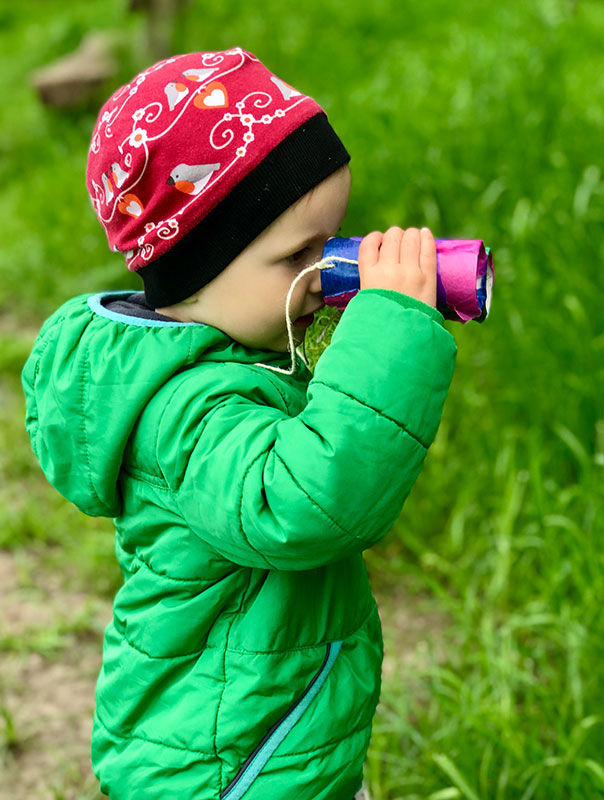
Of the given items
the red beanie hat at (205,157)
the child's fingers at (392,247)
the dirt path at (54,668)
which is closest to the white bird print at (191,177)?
the red beanie hat at (205,157)

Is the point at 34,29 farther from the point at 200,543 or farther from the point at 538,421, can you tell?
the point at 200,543

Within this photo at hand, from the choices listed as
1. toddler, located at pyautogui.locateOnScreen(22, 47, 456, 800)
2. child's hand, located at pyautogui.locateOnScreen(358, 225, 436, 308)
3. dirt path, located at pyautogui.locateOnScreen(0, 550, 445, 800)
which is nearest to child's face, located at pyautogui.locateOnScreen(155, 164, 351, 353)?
toddler, located at pyautogui.locateOnScreen(22, 47, 456, 800)

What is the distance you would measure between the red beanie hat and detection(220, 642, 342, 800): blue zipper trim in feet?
1.95

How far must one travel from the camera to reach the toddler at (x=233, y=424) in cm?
104

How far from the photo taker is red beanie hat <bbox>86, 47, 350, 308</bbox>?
115 centimetres

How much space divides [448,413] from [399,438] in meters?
1.88

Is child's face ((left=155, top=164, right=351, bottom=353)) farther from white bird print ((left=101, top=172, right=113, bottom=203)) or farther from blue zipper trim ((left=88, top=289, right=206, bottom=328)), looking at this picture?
white bird print ((left=101, top=172, right=113, bottom=203))

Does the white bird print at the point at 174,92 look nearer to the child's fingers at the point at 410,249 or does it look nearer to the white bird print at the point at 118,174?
the white bird print at the point at 118,174

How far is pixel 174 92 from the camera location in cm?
117

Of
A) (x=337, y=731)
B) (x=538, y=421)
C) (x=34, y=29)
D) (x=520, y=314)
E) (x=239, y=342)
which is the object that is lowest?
(x=34, y=29)

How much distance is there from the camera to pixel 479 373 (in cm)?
290

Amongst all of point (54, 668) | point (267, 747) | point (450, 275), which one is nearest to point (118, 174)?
point (450, 275)

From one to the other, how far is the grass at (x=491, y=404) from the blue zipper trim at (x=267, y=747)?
1.66ft

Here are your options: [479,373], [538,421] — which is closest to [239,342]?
[538,421]
